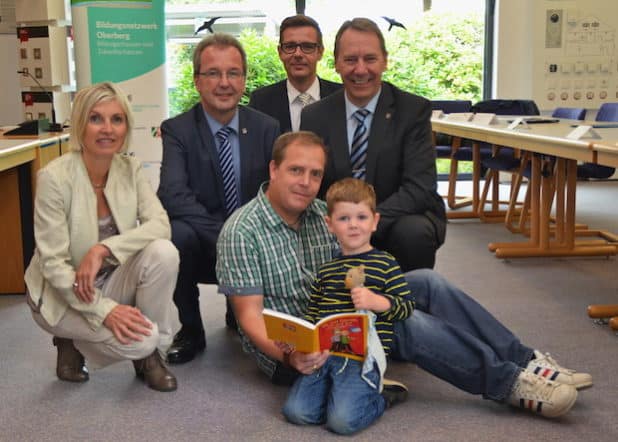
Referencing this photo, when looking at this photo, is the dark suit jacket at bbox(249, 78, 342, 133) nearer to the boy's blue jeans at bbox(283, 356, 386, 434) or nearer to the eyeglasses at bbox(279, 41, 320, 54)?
the eyeglasses at bbox(279, 41, 320, 54)

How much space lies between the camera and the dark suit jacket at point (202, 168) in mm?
2770

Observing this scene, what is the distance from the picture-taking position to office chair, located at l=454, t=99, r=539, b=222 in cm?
561

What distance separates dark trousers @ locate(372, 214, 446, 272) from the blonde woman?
0.76 m

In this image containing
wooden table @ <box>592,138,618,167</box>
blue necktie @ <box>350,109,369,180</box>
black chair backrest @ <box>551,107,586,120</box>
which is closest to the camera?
blue necktie @ <box>350,109,369,180</box>

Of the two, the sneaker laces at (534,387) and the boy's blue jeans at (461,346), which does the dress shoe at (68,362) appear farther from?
the sneaker laces at (534,387)

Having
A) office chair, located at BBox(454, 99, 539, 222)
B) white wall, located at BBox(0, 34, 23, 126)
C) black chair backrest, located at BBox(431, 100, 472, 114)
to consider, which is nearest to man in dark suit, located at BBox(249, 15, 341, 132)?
office chair, located at BBox(454, 99, 539, 222)

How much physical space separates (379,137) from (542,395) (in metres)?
1.12

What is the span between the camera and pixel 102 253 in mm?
2354

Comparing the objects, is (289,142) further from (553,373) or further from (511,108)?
(511,108)

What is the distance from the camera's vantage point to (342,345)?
2096mm

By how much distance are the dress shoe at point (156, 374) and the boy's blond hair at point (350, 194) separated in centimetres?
81

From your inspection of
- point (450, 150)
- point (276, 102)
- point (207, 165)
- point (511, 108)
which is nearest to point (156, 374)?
Result: point (207, 165)

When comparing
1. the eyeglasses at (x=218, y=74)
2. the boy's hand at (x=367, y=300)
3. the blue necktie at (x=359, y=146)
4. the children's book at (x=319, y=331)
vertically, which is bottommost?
the children's book at (x=319, y=331)

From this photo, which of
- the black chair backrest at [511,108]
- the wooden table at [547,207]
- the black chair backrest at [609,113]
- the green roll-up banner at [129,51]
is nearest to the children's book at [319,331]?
the wooden table at [547,207]
